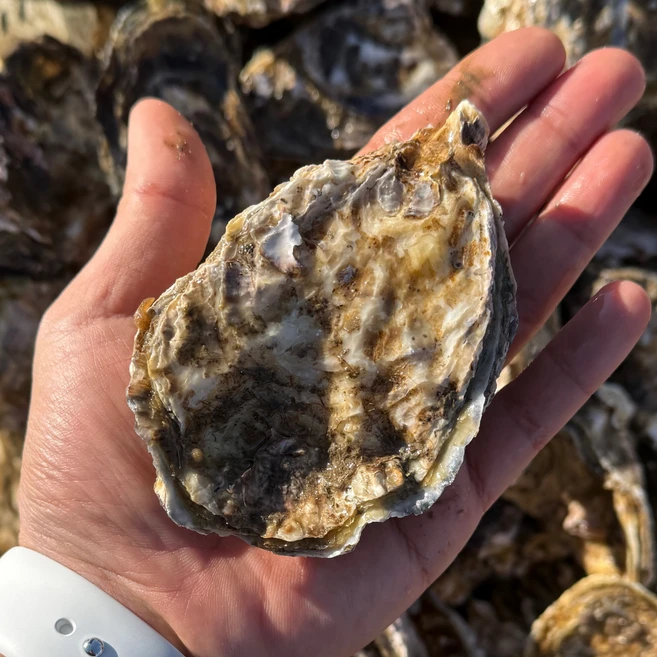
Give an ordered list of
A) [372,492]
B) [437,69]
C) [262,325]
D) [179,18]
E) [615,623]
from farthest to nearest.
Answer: [437,69], [179,18], [615,623], [262,325], [372,492]

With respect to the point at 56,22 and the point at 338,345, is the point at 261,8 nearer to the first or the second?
the point at 56,22

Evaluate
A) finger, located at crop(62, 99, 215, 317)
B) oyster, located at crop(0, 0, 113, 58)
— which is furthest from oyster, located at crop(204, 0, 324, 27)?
finger, located at crop(62, 99, 215, 317)

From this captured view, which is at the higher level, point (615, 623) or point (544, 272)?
point (544, 272)

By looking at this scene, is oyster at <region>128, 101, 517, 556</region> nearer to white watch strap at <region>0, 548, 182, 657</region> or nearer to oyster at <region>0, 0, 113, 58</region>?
white watch strap at <region>0, 548, 182, 657</region>

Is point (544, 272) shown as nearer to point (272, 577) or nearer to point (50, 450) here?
point (272, 577)

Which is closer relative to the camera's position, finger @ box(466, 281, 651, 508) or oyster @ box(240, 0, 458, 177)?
finger @ box(466, 281, 651, 508)

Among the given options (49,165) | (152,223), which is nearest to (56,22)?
(49,165)

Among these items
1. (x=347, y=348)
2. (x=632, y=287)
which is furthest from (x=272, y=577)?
(x=632, y=287)
